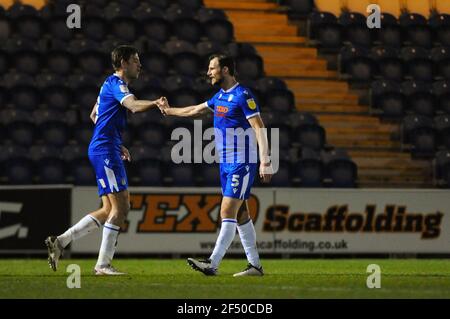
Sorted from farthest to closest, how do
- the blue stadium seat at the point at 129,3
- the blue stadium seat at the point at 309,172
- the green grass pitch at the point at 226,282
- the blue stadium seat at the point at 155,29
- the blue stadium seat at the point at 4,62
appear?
the blue stadium seat at the point at 129,3
the blue stadium seat at the point at 155,29
the blue stadium seat at the point at 4,62
the blue stadium seat at the point at 309,172
the green grass pitch at the point at 226,282

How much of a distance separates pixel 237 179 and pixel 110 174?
4.26 ft

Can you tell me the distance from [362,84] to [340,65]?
2.10 ft

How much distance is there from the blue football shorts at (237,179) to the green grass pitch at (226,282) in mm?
864

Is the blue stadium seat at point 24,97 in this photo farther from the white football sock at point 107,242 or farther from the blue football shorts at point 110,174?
the white football sock at point 107,242

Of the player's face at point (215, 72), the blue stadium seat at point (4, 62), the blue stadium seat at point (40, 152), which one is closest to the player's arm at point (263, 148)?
the player's face at point (215, 72)

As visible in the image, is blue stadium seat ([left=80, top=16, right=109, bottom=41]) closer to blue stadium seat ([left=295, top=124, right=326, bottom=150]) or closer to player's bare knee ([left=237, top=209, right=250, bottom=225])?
blue stadium seat ([left=295, top=124, right=326, bottom=150])

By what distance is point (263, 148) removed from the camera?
11.2m

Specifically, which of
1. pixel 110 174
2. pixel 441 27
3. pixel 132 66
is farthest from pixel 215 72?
pixel 441 27

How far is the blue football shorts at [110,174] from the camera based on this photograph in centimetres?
1139

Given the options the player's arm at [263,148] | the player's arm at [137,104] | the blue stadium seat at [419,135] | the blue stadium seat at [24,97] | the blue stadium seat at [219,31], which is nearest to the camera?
the player's arm at [137,104]
